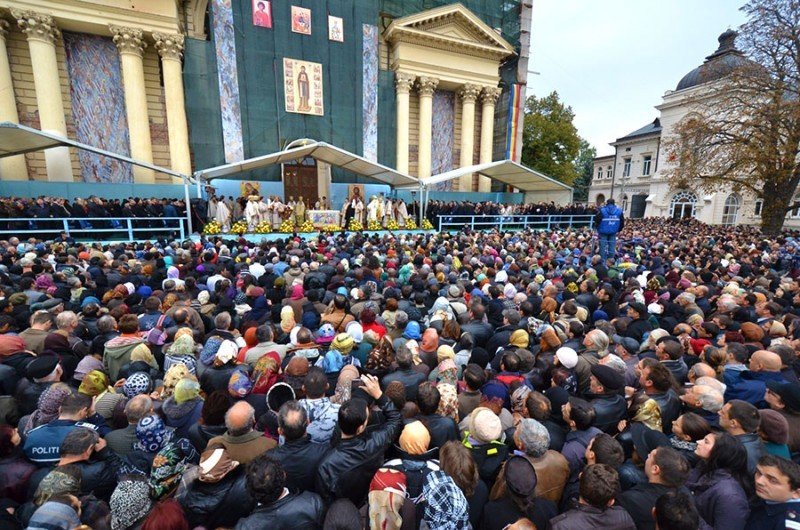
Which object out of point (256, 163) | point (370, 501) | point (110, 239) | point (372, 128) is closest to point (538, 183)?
point (372, 128)

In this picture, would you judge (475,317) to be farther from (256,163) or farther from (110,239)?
(256,163)

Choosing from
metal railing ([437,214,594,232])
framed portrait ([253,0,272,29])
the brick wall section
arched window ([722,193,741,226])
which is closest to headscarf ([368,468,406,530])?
metal railing ([437,214,594,232])

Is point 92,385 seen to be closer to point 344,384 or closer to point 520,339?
point 344,384

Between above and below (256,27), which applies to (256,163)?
below

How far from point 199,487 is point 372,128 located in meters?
23.9

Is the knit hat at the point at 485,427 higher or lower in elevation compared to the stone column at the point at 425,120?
lower

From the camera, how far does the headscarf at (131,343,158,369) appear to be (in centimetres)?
416

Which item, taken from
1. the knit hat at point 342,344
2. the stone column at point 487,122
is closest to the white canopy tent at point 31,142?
the knit hat at point 342,344

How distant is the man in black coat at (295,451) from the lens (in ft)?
8.47

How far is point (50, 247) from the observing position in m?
9.59

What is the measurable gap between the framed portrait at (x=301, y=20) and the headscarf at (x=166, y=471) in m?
23.9

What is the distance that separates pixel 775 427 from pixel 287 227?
16027 mm

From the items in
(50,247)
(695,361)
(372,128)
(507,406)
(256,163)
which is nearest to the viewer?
(507,406)

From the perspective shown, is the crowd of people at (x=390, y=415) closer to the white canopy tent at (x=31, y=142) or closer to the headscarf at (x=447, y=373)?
the headscarf at (x=447, y=373)
